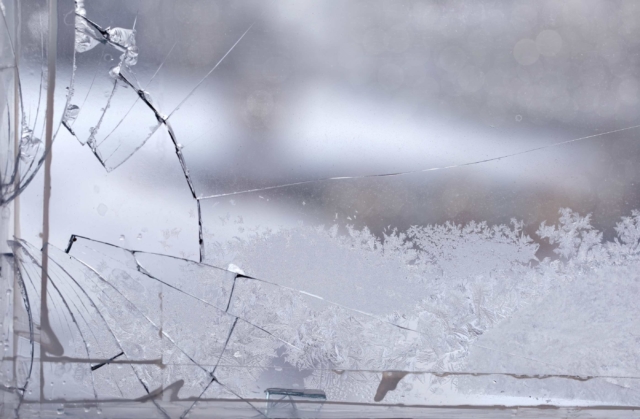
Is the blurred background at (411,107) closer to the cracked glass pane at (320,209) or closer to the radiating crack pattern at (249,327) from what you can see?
the cracked glass pane at (320,209)

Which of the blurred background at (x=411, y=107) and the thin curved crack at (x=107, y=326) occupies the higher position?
the blurred background at (x=411, y=107)

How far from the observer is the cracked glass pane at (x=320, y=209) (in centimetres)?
116

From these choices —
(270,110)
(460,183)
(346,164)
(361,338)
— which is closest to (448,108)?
(460,183)

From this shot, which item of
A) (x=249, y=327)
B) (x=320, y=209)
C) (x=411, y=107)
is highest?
(x=411, y=107)

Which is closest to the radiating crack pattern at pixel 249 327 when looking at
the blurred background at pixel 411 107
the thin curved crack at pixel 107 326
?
the thin curved crack at pixel 107 326

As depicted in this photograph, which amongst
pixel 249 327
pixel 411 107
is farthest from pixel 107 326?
pixel 411 107

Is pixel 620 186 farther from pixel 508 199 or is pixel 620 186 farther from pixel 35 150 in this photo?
pixel 35 150

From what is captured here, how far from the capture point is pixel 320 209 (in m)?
1.19

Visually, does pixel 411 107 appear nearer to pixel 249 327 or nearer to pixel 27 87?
pixel 249 327

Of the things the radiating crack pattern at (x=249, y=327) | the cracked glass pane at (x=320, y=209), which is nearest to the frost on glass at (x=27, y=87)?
the cracked glass pane at (x=320, y=209)

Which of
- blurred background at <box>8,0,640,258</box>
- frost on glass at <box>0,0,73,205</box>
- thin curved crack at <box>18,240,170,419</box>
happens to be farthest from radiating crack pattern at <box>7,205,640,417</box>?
frost on glass at <box>0,0,73,205</box>

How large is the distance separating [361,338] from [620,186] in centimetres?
80

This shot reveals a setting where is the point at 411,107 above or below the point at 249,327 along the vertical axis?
above

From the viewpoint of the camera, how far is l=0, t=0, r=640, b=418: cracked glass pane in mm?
1162
